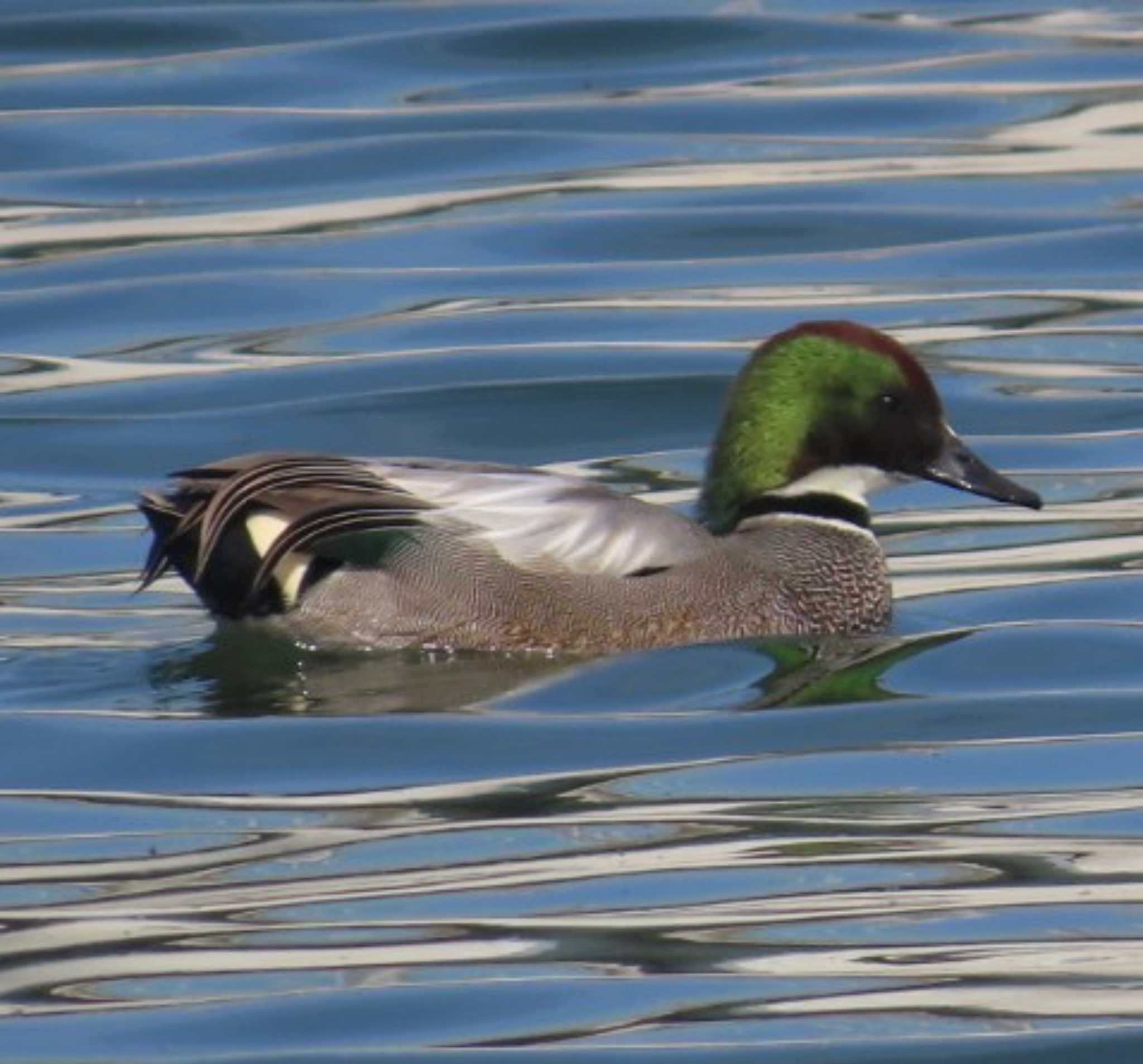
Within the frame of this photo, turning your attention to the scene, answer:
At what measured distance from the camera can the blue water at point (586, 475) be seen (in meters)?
5.98

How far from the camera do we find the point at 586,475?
10891mm

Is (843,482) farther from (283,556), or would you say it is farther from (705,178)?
(705,178)

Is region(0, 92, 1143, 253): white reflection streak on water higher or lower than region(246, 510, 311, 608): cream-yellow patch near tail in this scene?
higher

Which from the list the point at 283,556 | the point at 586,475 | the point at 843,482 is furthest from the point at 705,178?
the point at 283,556

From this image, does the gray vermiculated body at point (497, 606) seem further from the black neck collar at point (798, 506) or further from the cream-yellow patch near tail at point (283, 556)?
the black neck collar at point (798, 506)

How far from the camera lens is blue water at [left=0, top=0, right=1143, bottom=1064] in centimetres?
598

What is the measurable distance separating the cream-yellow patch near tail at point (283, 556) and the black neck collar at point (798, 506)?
1101mm

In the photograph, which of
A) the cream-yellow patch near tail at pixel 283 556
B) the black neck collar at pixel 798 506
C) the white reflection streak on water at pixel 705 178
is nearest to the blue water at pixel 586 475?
the white reflection streak on water at pixel 705 178

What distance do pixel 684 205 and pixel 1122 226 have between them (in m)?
1.66

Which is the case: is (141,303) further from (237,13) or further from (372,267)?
(237,13)

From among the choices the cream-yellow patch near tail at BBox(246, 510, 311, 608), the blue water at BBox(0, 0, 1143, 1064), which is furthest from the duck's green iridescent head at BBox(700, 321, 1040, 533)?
the cream-yellow patch near tail at BBox(246, 510, 311, 608)

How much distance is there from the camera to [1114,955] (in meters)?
6.00

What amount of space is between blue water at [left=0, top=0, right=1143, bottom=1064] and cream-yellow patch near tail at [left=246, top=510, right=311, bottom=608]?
0.15 metres

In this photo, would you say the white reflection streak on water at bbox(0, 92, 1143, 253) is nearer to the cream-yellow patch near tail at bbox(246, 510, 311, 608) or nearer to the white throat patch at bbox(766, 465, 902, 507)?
the white throat patch at bbox(766, 465, 902, 507)
